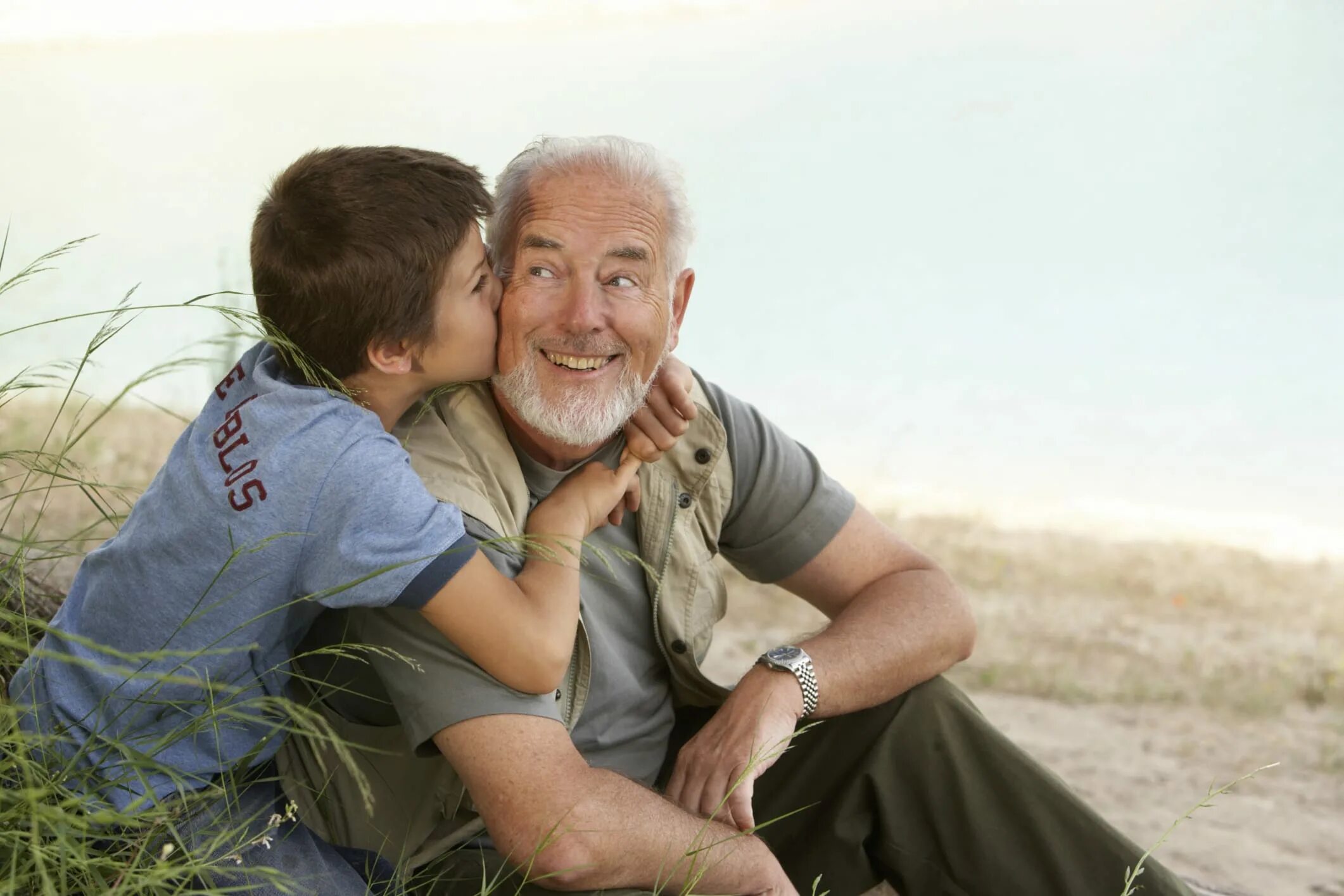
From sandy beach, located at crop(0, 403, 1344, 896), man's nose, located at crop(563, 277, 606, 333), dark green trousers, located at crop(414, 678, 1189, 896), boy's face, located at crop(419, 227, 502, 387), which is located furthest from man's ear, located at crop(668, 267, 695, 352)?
sandy beach, located at crop(0, 403, 1344, 896)

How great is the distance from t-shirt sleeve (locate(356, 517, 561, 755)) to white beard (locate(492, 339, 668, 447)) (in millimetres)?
569

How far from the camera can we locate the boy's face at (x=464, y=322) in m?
2.48

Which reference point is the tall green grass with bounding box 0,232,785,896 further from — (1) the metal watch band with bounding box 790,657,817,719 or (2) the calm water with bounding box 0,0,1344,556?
(2) the calm water with bounding box 0,0,1344,556

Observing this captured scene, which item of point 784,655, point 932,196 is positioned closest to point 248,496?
point 784,655

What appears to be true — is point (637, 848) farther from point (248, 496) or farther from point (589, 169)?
point (589, 169)

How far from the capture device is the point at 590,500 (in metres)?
2.55

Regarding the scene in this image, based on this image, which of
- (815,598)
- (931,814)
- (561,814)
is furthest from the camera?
(815,598)

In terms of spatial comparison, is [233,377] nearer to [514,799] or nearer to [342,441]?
[342,441]

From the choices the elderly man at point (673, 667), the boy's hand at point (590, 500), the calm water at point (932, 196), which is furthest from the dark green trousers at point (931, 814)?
Answer: the calm water at point (932, 196)

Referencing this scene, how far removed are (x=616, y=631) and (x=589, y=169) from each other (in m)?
1.00

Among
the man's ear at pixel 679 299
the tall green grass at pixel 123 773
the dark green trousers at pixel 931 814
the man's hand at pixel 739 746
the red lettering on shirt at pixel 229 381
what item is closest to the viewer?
the tall green grass at pixel 123 773

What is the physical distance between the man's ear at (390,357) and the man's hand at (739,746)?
964 millimetres

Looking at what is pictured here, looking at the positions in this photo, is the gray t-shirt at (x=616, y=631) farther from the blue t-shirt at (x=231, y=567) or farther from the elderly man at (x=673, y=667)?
the blue t-shirt at (x=231, y=567)

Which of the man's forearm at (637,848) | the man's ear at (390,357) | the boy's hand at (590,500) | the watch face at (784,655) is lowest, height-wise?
the man's forearm at (637,848)
